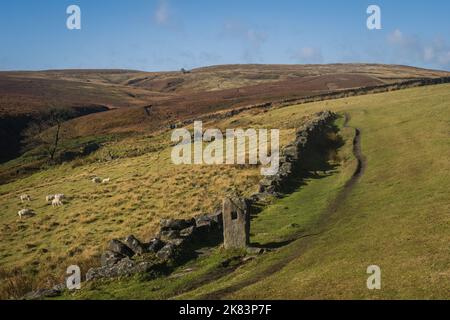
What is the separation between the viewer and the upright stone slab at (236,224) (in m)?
21.2

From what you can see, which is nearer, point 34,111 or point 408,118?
point 408,118

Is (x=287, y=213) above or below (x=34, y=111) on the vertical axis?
below

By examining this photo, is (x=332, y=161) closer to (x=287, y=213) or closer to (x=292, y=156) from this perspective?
(x=292, y=156)

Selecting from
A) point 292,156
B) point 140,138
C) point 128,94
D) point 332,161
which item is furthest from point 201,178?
point 128,94

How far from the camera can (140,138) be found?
83.8m

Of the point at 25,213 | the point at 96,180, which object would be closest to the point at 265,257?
the point at 25,213

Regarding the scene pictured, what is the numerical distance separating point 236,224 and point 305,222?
502cm

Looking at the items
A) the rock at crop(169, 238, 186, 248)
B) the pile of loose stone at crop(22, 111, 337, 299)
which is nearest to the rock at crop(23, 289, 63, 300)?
the pile of loose stone at crop(22, 111, 337, 299)

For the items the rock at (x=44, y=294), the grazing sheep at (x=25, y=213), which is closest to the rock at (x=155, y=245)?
the rock at (x=44, y=294)

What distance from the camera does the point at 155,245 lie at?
2202 centimetres

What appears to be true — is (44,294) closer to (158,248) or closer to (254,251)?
(158,248)

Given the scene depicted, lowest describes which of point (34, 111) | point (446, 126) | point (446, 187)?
point (446, 187)
